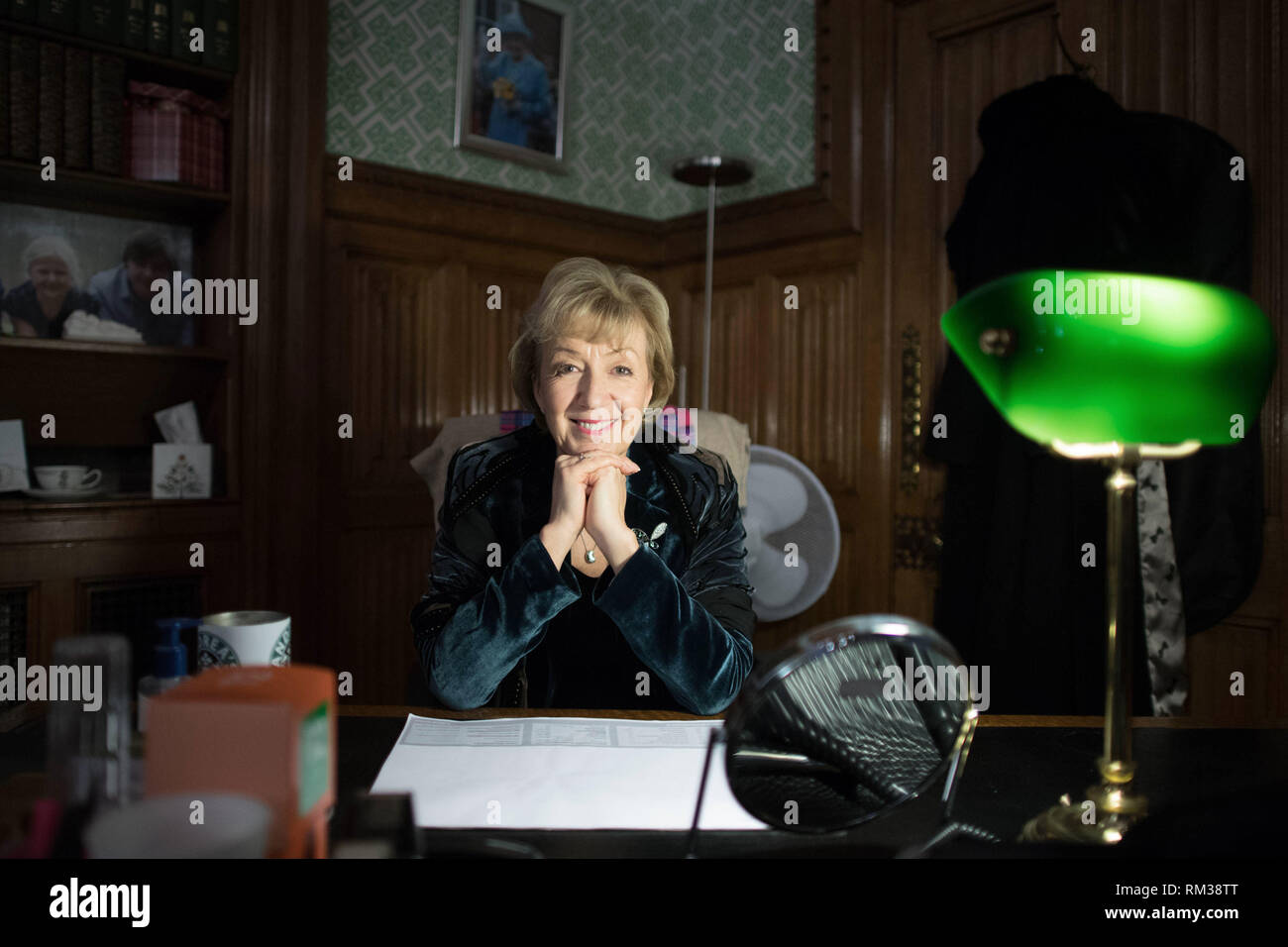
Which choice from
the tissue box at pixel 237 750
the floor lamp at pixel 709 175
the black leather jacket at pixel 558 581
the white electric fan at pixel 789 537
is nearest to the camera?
the tissue box at pixel 237 750

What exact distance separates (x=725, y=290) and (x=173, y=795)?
9.57 ft

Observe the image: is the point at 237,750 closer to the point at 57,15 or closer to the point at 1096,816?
the point at 1096,816

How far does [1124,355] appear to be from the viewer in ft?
2.12

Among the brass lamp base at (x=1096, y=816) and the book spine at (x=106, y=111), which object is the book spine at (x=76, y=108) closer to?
the book spine at (x=106, y=111)

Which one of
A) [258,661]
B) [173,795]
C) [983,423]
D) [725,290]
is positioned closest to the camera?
[173,795]

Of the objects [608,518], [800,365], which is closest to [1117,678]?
[608,518]

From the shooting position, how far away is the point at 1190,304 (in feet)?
2.09

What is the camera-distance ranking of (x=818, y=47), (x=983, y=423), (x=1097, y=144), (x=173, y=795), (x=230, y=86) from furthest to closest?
(x=818, y=47) → (x=230, y=86) → (x=983, y=423) → (x=1097, y=144) → (x=173, y=795)

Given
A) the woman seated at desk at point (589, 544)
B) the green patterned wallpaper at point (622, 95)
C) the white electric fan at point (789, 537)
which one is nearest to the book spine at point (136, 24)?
the green patterned wallpaper at point (622, 95)

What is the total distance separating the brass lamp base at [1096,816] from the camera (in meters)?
0.71

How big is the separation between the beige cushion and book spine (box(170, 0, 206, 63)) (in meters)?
1.31

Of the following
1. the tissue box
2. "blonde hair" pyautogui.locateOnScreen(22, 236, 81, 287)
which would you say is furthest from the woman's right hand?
"blonde hair" pyautogui.locateOnScreen(22, 236, 81, 287)
